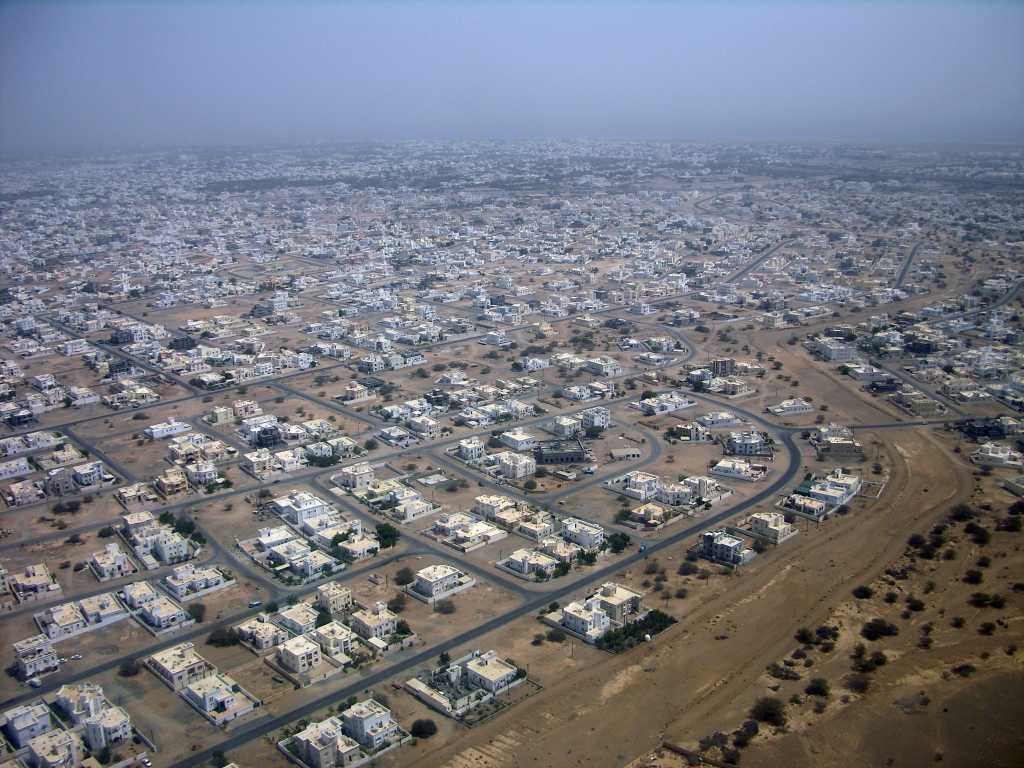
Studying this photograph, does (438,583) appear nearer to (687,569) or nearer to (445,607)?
(445,607)

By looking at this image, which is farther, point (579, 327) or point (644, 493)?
point (579, 327)

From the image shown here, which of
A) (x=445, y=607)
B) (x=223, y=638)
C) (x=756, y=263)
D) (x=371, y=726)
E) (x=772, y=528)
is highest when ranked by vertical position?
(x=756, y=263)

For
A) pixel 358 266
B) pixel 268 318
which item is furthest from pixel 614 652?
pixel 358 266

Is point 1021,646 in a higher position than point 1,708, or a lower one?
higher

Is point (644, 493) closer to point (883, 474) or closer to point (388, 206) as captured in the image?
point (883, 474)

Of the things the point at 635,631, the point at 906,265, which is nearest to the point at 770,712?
the point at 635,631

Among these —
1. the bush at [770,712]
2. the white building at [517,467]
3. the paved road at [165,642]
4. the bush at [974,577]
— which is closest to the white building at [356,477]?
the white building at [517,467]

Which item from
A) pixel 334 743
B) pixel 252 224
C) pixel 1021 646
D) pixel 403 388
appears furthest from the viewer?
pixel 252 224
